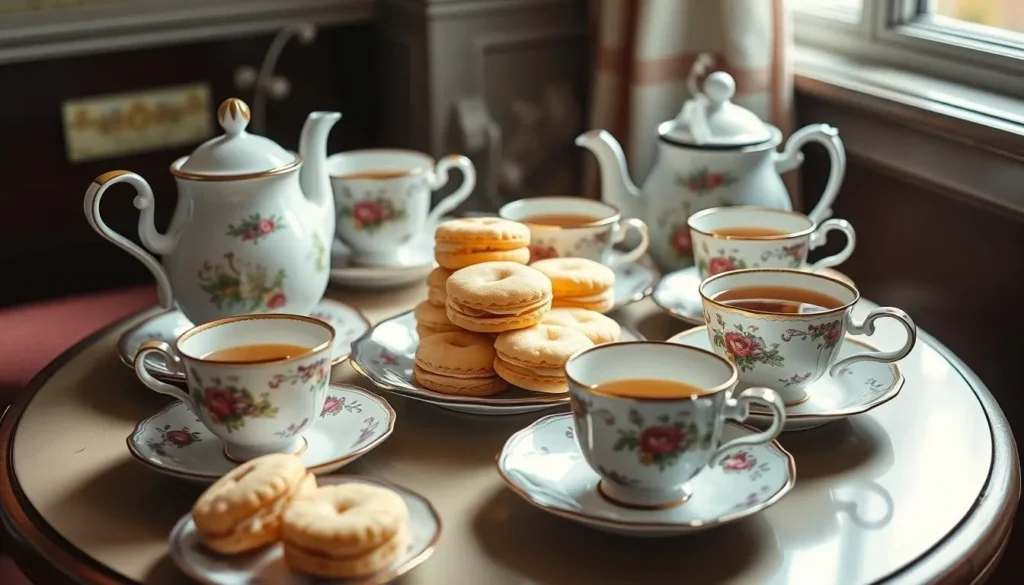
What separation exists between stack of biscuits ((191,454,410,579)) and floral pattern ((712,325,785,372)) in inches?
13.6

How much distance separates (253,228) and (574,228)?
35 cm

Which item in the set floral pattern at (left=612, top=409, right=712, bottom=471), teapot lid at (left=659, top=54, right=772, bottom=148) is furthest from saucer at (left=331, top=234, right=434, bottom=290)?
floral pattern at (left=612, top=409, right=712, bottom=471)

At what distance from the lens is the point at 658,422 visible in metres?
0.82

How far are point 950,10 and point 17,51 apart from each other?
1380 mm

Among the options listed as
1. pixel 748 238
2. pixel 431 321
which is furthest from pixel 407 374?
pixel 748 238

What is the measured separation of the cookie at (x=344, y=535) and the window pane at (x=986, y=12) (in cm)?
118

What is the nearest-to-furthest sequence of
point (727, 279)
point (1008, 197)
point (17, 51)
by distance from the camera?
point (727, 279), point (1008, 197), point (17, 51)

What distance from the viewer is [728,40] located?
1623mm

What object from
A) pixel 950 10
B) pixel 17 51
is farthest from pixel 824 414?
pixel 17 51

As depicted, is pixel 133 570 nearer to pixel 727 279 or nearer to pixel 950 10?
pixel 727 279

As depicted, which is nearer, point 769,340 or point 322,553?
point 322,553

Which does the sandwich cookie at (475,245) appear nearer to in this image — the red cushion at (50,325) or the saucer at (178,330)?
the saucer at (178,330)

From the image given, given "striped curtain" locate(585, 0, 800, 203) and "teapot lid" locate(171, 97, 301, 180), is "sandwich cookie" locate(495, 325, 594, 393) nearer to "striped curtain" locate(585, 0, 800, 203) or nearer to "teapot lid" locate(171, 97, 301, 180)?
"teapot lid" locate(171, 97, 301, 180)

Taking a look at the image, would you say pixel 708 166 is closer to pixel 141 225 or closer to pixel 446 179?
pixel 446 179
